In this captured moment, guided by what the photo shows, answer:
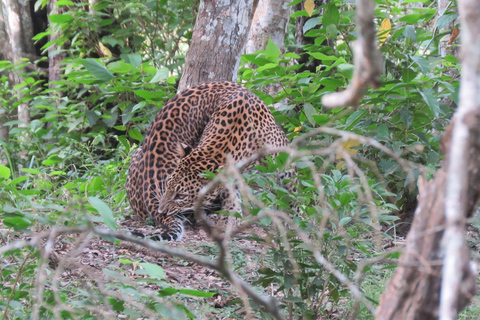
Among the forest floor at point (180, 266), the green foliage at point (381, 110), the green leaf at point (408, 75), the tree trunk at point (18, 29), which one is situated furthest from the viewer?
the tree trunk at point (18, 29)

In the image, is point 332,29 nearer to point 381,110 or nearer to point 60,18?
point 381,110

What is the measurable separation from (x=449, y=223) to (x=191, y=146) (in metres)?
4.86

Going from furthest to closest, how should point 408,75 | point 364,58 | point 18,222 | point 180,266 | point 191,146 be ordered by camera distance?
point 191,146, point 408,75, point 180,266, point 18,222, point 364,58

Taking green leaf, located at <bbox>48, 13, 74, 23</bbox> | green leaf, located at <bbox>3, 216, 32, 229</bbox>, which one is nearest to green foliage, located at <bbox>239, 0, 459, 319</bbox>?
green leaf, located at <bbox>3, 216, 32, 229</bbox>

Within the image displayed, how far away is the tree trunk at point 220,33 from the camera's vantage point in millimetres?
5672

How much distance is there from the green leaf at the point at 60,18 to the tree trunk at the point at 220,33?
8.73ft

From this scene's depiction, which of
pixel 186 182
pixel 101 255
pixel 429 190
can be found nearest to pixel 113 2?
pixel 186 182

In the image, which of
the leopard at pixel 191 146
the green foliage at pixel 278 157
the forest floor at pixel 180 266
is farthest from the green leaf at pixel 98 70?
the forest floor at pixel 180 266

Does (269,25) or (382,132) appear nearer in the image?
(382,132)

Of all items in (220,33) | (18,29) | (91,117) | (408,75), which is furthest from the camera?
(18,29)

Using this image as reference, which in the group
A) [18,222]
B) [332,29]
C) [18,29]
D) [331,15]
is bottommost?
[18,222]

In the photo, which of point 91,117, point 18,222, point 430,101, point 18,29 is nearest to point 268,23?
point 91,117

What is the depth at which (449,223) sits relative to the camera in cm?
109

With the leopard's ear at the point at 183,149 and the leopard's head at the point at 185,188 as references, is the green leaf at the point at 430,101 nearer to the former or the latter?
the leopard's head at the point at 185,188
